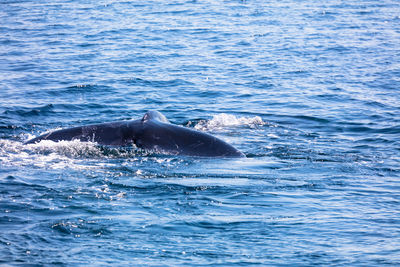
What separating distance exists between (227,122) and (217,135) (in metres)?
1.42

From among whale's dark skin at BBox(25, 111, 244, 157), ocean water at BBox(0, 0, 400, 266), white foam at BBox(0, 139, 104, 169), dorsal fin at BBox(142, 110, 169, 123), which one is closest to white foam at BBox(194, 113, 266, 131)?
ocean water at BBox(0, 0, 400, 266)

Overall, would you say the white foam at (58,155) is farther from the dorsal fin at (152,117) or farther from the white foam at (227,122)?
the white foam at (227,122)

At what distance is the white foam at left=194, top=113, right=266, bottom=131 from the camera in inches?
585

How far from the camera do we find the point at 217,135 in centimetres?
1387

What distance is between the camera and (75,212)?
9.11 metres

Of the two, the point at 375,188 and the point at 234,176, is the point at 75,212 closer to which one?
the point at 234,176

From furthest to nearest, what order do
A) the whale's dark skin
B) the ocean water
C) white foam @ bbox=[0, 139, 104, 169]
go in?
1. white foam @ bbox=[0, 139, 104, 169]
2. the whale's dark skin
3. the ocean water

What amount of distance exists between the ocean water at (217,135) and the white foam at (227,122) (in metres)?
0.06

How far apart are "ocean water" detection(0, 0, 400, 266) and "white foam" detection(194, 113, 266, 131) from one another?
0.06 metres

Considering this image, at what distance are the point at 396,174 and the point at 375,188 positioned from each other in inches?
40.7

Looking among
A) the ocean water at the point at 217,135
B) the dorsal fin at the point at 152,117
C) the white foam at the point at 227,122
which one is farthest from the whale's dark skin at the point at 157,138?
the white foam at the point at 227,122

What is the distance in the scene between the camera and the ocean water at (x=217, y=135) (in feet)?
27.3

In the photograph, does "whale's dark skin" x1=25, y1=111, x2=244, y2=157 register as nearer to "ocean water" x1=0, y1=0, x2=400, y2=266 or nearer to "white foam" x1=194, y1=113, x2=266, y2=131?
"ocean water" x1=0, y1=0, x2=400, y2=266

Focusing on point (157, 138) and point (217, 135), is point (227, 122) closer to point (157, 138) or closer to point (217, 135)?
point (217, 135)
